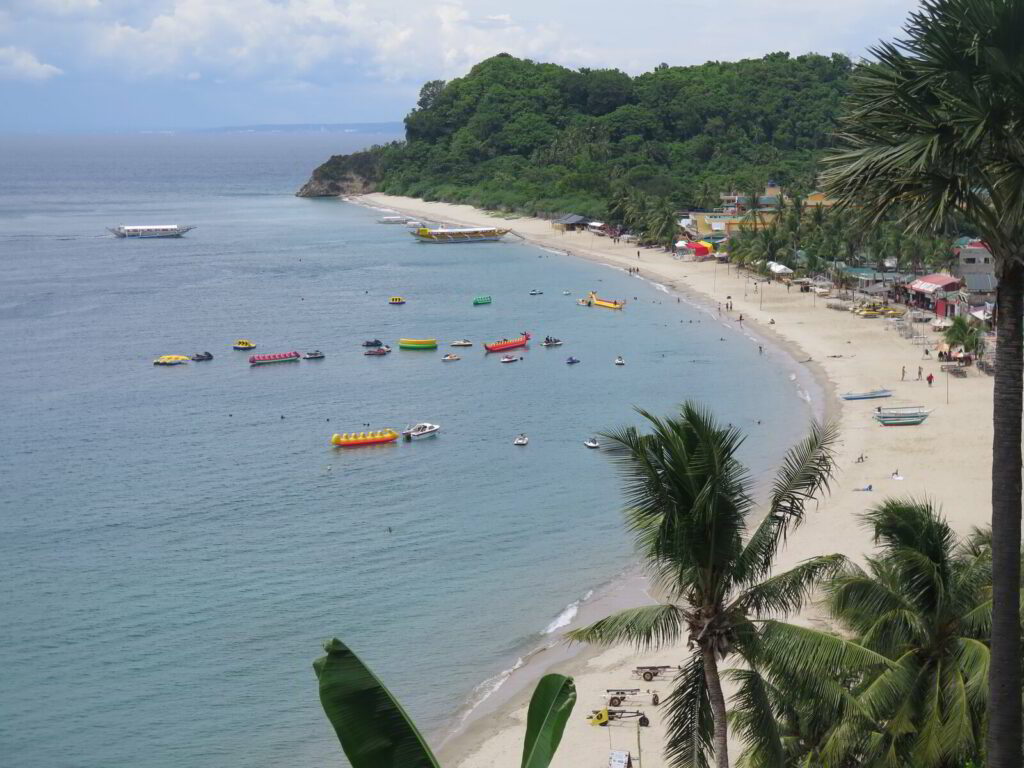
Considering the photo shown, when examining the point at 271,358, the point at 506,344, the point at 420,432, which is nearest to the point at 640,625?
the point at 420,432

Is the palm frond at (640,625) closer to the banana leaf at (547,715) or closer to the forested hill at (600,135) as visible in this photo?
the banana leaf at (547,715)

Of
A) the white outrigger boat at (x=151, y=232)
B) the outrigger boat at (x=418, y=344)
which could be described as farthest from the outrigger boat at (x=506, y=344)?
the white outrigger boat at (x=151, y=232)

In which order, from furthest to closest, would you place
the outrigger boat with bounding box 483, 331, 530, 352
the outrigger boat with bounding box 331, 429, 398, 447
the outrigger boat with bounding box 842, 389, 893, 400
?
the outrigger boat with bounding box 483, 331, 530, 352 → the outrigger boat with bounding box 842, 389, 893, 400 → the outrigger boat with bounding box 331, 429, 398, 447

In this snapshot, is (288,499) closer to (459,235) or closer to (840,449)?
(840,449)

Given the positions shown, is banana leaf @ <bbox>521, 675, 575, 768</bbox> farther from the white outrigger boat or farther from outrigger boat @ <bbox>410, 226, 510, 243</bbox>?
the white outrigger boat

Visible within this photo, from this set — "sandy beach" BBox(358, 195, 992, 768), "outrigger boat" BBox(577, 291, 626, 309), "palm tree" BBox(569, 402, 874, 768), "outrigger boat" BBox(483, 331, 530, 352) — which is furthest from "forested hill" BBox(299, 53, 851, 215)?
"palm tree" BBox(569, 402, 874, 768)
